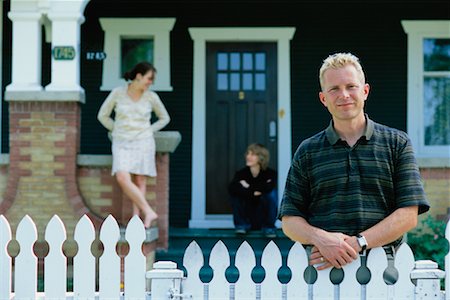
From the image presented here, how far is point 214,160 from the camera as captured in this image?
9891 mm

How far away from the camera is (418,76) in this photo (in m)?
9.82

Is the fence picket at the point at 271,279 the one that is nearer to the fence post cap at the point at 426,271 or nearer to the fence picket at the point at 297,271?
the fence picket at the point at 297,271

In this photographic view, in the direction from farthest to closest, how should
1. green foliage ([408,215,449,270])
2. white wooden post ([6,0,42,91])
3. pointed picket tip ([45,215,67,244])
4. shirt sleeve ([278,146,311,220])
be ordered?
1. white wooden post ([6,0,42,91])
2. green foliage ([408,215,449,270])
3. pointed picket tip ([45,215,67,244])
4. shirt sleeve ([278,146,311,220])

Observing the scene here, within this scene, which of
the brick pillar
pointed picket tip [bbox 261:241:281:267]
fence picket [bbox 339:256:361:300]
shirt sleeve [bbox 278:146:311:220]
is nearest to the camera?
shirt sleeve [bbox 278:146:311:220]

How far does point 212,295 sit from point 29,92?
4766 mm

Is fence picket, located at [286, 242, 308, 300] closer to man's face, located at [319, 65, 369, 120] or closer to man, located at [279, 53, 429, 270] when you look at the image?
man, located at [279, 53, 429, 270]

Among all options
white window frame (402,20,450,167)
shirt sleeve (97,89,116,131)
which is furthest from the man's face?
white window frame (402,20,450,167)

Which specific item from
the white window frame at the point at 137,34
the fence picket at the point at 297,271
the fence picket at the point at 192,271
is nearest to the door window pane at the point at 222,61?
the white window frame at the point at 137,34

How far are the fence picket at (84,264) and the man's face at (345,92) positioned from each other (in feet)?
4.55

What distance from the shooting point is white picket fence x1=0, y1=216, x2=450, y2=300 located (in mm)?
3500

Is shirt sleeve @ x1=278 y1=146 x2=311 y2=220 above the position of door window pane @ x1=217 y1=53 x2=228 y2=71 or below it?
below

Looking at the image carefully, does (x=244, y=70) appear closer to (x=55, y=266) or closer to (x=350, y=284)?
(x=55, y=266)

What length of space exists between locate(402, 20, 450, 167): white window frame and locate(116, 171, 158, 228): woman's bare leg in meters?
4.05

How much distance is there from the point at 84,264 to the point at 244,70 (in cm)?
640
